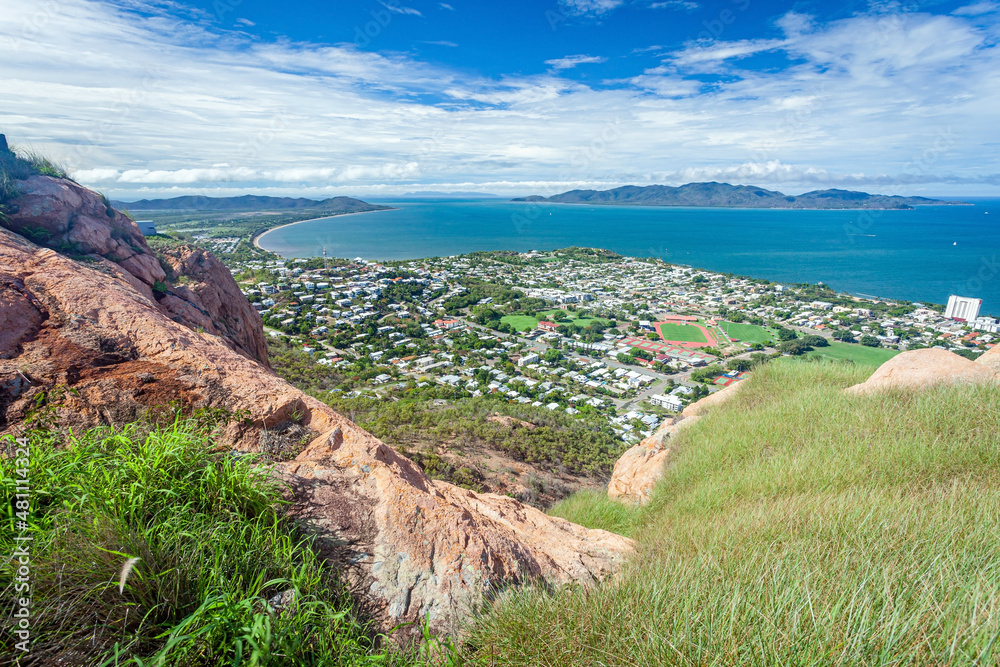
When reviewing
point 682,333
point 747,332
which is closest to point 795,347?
point 747,332

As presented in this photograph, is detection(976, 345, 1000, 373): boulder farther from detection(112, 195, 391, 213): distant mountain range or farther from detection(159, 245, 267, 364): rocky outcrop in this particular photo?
detection(112, 195, 391, 213): distant mountain range

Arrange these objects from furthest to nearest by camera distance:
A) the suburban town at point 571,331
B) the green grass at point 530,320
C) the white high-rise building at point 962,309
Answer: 1. the green grass at point 530,320
2. the white high-rise building at point 962,309
3. the suburban town at point 571,331

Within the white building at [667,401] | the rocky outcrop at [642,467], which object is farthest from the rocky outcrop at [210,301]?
the white building at [667,401]

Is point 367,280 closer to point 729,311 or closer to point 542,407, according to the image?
point 542,407

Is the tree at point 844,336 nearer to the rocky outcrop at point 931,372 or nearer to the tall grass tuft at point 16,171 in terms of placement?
the rocky outcrop at point 931,372

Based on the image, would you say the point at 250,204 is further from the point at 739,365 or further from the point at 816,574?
the point at 816,574

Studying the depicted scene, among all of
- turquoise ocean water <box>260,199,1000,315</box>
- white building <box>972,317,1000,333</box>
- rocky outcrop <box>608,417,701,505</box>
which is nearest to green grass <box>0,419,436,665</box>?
rocky outcrop <box>608,417,701,505</box>
